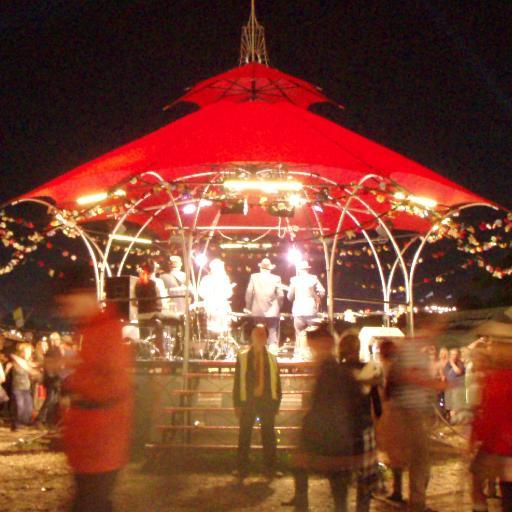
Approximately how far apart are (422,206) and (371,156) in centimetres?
168

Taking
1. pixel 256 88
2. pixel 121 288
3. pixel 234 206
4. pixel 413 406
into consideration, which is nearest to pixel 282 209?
pixel 234 206

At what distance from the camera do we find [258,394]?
32.7 ft

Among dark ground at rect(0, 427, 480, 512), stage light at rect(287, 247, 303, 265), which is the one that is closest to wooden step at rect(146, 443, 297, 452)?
dark ground at rect(0, 427, 480, 512)

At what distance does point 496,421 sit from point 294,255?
38.0 ft

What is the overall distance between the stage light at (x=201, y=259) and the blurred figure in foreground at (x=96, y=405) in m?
12.6

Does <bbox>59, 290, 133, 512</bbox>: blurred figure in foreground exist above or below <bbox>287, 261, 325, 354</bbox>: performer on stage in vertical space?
below

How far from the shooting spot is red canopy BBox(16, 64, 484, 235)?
12484 mm

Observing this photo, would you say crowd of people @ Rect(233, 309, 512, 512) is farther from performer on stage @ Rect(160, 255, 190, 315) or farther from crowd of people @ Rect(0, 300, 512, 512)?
performer on stage @ Rect(160, 255, 190, 315)

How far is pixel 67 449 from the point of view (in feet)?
14.7

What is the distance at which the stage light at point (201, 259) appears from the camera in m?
17.3

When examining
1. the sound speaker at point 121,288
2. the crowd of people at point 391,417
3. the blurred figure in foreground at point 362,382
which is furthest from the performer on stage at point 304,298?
the blurred figure in foreground at point 362,382

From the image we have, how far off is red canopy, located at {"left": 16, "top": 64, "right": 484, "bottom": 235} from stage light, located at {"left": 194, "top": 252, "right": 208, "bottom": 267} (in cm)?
288

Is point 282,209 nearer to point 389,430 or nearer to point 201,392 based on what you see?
point 201,392

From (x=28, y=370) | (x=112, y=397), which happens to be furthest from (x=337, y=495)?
(x=28, y=370)
